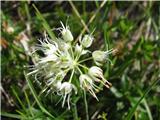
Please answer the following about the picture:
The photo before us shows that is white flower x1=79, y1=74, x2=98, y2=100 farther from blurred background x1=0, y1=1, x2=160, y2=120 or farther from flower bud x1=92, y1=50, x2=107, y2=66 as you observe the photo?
blurred background x1=0, y1=1, x2=160, y2=120

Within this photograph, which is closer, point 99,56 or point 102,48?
point 99,56

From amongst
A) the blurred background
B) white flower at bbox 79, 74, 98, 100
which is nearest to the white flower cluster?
white flower at bbox 79, 74, 98, 100

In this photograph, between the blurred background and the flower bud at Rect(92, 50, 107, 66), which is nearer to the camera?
the flower bud at Rect(92, 50, 107, 66)

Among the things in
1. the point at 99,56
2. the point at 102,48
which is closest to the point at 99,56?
the point at 99,56

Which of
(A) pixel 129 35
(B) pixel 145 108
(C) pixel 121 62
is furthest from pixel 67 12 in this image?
(B) pixel 145 108

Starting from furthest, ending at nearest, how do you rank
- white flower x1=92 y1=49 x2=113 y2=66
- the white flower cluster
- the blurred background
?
the blurred background, white flower x1=92 y1=49 x2=113 y2=66, the white flower cluster

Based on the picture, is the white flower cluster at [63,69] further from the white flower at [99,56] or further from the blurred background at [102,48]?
the blurred background at [102,48]

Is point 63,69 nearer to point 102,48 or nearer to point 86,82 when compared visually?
point 86,82

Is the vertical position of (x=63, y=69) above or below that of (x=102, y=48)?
above
